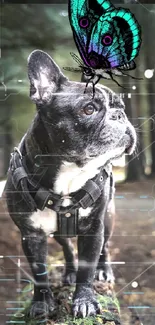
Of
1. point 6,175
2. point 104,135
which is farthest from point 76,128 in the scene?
point 6,175

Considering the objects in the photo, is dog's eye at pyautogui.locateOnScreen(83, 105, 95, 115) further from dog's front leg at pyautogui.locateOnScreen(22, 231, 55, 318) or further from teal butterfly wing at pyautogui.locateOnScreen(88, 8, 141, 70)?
dog's front leg at pyautogui.locateOnScreen(22, 231, 55, 318)

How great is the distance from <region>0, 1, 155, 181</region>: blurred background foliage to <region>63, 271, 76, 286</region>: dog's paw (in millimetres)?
414

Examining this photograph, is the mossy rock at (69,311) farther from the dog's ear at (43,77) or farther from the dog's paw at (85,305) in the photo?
the dog's ear at (43,77)

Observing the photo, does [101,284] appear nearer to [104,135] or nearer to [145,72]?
[104,135]

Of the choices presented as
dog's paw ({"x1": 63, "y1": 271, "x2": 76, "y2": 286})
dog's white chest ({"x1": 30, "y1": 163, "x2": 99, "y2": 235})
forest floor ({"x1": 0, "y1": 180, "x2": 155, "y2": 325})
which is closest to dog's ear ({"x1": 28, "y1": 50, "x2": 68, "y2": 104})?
dog's white chest ({"x1": 30, "y1": 163, "x2": 99, "y2": 235})

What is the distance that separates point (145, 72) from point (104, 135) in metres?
0.32

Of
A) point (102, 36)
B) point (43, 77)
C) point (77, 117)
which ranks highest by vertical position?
point (102, 36)

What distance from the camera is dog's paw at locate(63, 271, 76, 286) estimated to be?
165cm

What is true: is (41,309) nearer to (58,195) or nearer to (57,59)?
(58,195)

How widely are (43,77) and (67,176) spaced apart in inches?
14.1

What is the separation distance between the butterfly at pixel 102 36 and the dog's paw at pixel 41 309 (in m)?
0.83

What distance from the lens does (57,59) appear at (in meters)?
1.60

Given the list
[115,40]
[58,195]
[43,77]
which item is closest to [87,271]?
[58,195]

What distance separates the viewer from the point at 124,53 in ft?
Answer: 5.05
